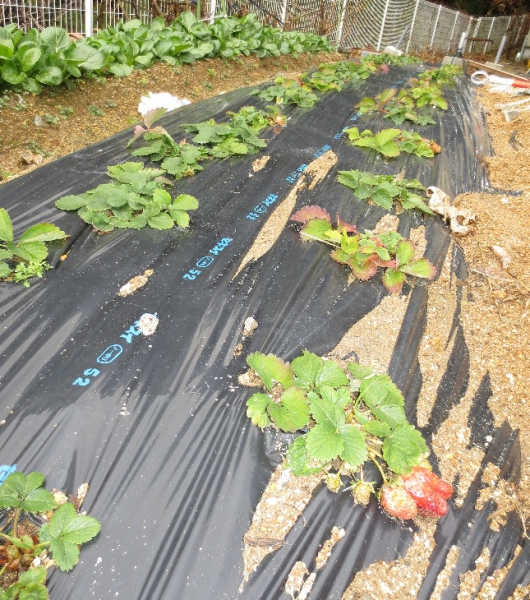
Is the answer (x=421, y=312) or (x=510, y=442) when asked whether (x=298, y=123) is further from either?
(x=510, y=442)

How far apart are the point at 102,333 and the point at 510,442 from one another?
60.0 inches

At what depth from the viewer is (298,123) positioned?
343 cm

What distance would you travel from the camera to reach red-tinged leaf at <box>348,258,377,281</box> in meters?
1.96

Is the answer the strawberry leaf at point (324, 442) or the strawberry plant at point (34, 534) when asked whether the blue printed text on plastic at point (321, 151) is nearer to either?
the strawberry leaf at point (324, 442)

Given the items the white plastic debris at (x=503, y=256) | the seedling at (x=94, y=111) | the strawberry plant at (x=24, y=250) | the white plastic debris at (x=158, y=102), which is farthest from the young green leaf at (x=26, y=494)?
the white plastic debris at (x=158, y=102)

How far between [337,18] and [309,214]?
9.98 metres

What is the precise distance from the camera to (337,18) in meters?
9.89

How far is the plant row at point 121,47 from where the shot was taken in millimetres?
2998

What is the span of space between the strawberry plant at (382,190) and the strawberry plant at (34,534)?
7.02 ft

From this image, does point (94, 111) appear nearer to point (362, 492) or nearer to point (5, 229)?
point (5, 229)

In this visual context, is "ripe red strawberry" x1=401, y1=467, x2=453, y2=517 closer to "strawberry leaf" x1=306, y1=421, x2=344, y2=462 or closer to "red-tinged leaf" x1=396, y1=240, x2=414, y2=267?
"strawberry leaf" x1=306, y1=421, x2=344, y2=462

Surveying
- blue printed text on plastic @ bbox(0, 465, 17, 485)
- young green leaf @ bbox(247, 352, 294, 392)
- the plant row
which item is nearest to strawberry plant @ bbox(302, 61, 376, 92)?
the plant row

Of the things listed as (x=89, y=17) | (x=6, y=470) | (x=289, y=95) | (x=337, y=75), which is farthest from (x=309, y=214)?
(x=89, y=17)

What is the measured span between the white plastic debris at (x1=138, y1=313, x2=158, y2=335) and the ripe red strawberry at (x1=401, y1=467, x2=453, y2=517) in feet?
3.25
